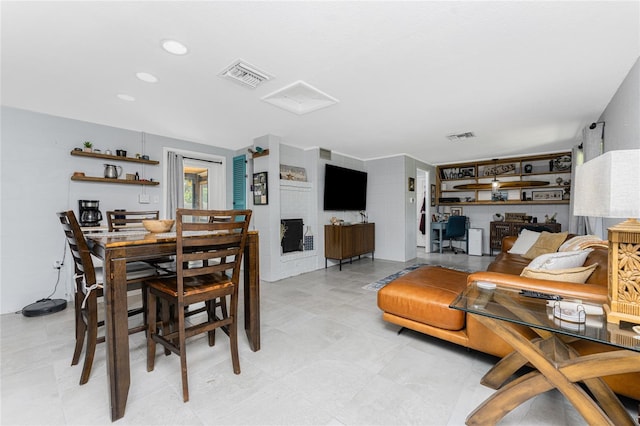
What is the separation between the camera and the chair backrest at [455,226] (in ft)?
20.3

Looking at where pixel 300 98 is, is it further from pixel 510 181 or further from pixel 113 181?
pixel 510 181

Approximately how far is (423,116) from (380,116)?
1.77 ft

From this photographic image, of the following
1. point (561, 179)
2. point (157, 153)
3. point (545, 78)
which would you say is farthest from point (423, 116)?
point (561, 179)

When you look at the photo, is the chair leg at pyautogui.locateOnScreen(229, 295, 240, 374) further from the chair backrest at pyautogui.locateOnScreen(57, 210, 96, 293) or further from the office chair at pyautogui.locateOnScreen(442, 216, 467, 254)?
the office chair at pyautogui.locateOnScreen(442, 216, 467, 254)

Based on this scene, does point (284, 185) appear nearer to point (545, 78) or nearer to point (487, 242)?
point (545, 78)

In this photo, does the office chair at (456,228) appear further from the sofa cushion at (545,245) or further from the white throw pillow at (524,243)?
the sofa cushion at (545,245)

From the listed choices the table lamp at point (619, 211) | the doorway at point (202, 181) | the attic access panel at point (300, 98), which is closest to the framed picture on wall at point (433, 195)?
the attic access panel at point (300, 98)

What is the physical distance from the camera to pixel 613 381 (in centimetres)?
143

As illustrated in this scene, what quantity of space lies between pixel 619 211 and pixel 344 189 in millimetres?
4362

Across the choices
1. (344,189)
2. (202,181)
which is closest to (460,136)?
(344,189)

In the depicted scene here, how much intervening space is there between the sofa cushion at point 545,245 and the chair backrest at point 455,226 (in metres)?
2.67

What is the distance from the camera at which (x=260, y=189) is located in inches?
168

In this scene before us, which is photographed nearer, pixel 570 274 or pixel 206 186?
pixel 570 274

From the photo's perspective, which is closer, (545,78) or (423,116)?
(545,78)
